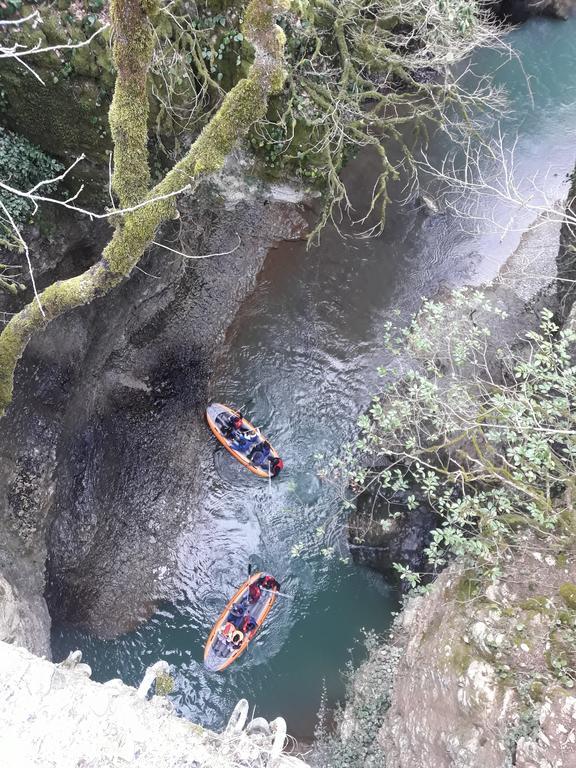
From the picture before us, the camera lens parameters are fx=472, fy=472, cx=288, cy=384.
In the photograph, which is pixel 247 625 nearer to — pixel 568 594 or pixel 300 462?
pixel 300 462

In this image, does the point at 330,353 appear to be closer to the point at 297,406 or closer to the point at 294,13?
the point at 297,406

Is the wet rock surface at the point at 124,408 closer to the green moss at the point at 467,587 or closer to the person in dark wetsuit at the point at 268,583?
the person in dark wetsuit at the point at 268,583

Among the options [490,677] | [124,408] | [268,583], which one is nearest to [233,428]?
[124,408]

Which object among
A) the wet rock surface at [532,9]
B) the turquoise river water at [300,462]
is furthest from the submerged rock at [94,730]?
the wet rock surface at [532,9]

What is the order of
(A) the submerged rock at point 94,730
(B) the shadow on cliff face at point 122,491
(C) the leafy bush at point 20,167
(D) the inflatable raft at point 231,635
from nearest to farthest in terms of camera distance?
(A) the submerged rock at point 94,730 → (C) the leafy bush at point 20,167 → (B) the shadow on cliff face at point 122,491 → (D) the inflatable raft at point 231,635

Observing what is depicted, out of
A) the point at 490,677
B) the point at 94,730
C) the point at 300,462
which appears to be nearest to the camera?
the point at 94,730

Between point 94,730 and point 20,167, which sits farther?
point 20,167

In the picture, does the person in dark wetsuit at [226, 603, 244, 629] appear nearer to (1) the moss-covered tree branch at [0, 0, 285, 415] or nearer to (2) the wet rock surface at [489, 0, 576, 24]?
(1) the moss-covered tree branch at [0, 0, 285, 415]
